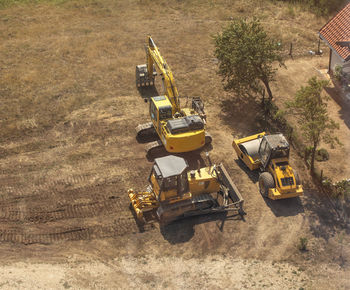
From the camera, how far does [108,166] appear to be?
854 inches

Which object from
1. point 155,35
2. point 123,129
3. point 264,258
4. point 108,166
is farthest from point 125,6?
point 264,258

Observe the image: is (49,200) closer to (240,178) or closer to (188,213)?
(188,213)

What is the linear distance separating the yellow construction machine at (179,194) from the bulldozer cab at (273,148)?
2.04 metres

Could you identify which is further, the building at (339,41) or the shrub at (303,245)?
the building at (339,41)

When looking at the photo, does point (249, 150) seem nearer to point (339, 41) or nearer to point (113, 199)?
point (113, 199)

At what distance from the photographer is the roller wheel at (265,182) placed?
64.6ft

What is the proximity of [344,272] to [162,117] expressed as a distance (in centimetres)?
1110

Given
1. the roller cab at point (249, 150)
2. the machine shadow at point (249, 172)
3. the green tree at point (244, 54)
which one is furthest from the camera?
the green tree at point (244, 54)

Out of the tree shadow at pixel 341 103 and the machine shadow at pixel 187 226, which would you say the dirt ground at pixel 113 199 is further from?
the tree shadow at pixel 341 103

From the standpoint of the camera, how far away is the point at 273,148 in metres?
19.6

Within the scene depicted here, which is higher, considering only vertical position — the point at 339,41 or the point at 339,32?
the point at 339,32

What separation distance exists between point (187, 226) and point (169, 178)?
2.50 metres

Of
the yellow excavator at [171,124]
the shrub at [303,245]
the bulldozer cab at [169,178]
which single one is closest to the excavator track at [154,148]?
the yellow excavator at [171,124]

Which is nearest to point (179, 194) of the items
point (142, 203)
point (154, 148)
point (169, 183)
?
point (169, 183)
